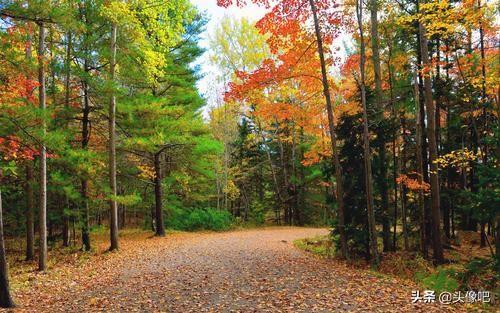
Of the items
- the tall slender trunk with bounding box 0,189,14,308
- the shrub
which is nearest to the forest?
the tall slender trunk with bounding box 0,189,14,308

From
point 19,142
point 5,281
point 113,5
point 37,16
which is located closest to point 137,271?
point 5,281

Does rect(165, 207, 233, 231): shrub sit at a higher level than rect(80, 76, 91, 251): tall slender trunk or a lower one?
lower

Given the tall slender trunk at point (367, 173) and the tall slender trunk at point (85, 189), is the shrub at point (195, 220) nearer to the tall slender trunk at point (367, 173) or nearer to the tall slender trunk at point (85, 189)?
the tall slender trunk at point (85, 189)

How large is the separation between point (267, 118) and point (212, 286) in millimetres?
8661

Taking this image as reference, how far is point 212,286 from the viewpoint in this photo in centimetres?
779

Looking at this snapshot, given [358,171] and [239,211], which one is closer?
[358,171]

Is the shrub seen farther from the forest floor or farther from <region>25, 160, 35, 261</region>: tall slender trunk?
the forest floor

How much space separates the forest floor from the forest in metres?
0.07

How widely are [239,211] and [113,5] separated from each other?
2621 centimetres

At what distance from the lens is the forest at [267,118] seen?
7.53 meters

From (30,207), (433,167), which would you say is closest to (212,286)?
(433,167)

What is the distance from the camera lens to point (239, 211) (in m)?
35.1

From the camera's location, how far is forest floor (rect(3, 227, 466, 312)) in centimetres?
633

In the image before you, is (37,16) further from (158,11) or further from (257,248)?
(257,248)
